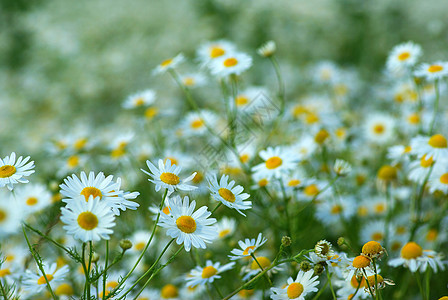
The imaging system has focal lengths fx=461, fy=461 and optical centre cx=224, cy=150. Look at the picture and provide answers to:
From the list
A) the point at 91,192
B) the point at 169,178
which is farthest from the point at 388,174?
the point at 91,192

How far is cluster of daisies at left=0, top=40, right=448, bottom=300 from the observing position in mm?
743

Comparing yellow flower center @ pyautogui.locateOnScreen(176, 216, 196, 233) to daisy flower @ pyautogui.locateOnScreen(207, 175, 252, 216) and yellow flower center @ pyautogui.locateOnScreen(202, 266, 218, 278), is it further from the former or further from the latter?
yellow flower center @ pyautogui.locateOnScreen(202, 266, 218, 278)

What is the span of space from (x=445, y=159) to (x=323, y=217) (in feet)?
1.32

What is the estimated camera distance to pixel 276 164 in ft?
3.67

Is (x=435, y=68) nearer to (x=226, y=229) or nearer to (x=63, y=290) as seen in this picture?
(x=226, y=229)

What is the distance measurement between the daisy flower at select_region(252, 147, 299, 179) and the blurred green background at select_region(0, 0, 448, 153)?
→ 1390 millimetres

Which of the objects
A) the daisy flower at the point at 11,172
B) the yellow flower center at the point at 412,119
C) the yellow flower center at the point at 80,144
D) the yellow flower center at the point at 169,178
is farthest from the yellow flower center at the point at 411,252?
the yellow flower center at the point at 80,144

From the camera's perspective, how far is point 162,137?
1.61 m

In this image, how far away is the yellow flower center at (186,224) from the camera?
73cm

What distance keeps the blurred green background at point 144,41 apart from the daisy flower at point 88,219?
180cm

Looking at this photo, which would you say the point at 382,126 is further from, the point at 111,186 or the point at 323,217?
the point at 111,186

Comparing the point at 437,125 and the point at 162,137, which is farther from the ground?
the point at 162,137

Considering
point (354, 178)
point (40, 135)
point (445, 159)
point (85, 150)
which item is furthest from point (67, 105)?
point (445, 159)

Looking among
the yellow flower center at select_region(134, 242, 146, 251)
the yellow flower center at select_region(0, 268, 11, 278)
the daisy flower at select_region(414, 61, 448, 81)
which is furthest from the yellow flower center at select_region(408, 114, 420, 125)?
the yellow flower center at select_region(0, 268, 11, 278)
